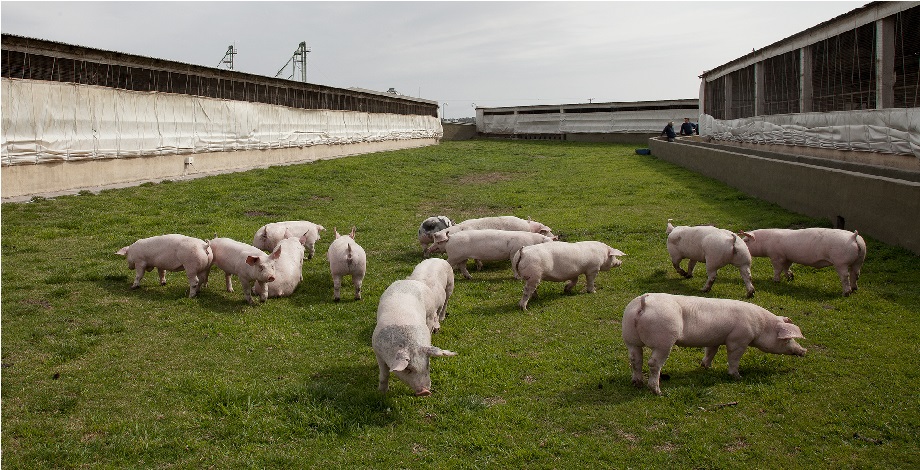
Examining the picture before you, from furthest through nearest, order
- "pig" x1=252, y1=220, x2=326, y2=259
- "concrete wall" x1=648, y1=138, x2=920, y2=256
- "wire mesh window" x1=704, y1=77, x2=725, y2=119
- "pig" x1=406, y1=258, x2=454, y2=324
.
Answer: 1. "wire mesh window" x1=704, y1=77, x2=725, y2=119
2. "pig" x1=252, y1=220, x2=326, y2=259
3. "concrete wall" x1=648, y1=138, x2=920, y2=256
4. "pig" x1=406, y1=258, x2=454, y2=324

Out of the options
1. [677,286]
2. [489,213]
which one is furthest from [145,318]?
[489,213]

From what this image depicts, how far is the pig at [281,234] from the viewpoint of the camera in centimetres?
1101

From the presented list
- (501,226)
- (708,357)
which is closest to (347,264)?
(501,226)

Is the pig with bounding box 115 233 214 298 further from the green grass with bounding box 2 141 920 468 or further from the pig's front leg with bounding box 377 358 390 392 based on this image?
the pig's front leg with bounding box 377 358 390 392

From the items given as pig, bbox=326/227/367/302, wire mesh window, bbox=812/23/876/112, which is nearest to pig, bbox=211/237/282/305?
pig, bbox=326/227/367/302

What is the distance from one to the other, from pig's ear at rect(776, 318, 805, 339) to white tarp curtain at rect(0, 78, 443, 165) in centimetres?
1466

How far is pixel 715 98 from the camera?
37688 millimetres

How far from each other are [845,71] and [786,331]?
52.2ft

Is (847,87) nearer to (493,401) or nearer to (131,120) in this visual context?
(493,401)

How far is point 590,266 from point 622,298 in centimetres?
56

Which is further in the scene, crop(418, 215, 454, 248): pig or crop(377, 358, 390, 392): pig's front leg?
crop(418, 215, 454, 248): pig

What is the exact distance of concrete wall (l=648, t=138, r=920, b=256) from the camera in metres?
10.6

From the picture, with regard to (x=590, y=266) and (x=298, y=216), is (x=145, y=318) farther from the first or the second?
(x=298, y=216)

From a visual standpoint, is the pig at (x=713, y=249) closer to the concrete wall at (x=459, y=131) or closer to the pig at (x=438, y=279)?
the pig at (x=438, y=279)
